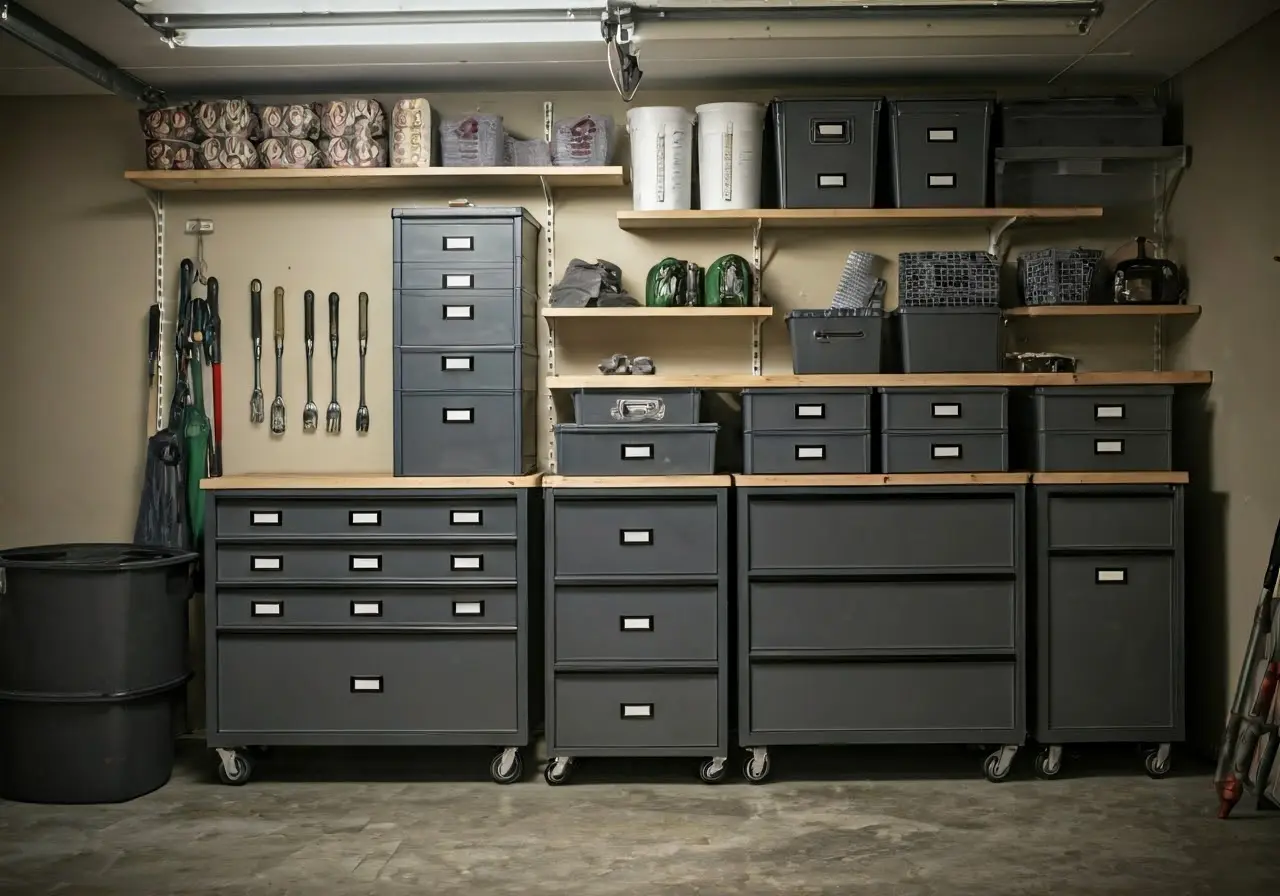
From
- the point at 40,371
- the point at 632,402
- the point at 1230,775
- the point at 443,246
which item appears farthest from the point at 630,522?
the point at 40,371

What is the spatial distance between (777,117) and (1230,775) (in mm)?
2607

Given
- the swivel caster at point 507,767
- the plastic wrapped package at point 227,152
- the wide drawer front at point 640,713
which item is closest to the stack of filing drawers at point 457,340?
the plastic wrapped package at point 227,152

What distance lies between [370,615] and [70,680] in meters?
0.96

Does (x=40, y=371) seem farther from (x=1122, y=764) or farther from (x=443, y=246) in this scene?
(x=1122, y=764)

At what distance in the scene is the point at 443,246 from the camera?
13.8 ft

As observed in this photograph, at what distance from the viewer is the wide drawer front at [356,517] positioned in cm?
416

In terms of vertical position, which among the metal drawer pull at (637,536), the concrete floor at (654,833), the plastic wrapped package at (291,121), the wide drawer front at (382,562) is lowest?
the concrete floor at (654,833)

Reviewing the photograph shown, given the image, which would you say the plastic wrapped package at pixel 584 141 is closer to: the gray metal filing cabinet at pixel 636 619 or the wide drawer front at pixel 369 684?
the gray metal filing cabinet at pixel 636 619

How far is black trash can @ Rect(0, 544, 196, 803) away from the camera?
391 cm

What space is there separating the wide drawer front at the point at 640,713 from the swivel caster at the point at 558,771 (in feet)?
0.19

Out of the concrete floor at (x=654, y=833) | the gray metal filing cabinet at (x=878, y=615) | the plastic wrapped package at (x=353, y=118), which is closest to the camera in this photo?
the concrete floor at (x=654, y=833)

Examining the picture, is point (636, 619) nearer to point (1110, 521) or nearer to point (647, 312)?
point (647, 312)

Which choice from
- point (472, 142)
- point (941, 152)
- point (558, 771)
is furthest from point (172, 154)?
point (941, 152)

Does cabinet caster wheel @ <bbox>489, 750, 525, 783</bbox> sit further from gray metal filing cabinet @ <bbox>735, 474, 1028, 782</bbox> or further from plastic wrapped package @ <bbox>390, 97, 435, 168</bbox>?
plastic wrapped package @ <bbox>390, 97, 435, 168</bbox>
